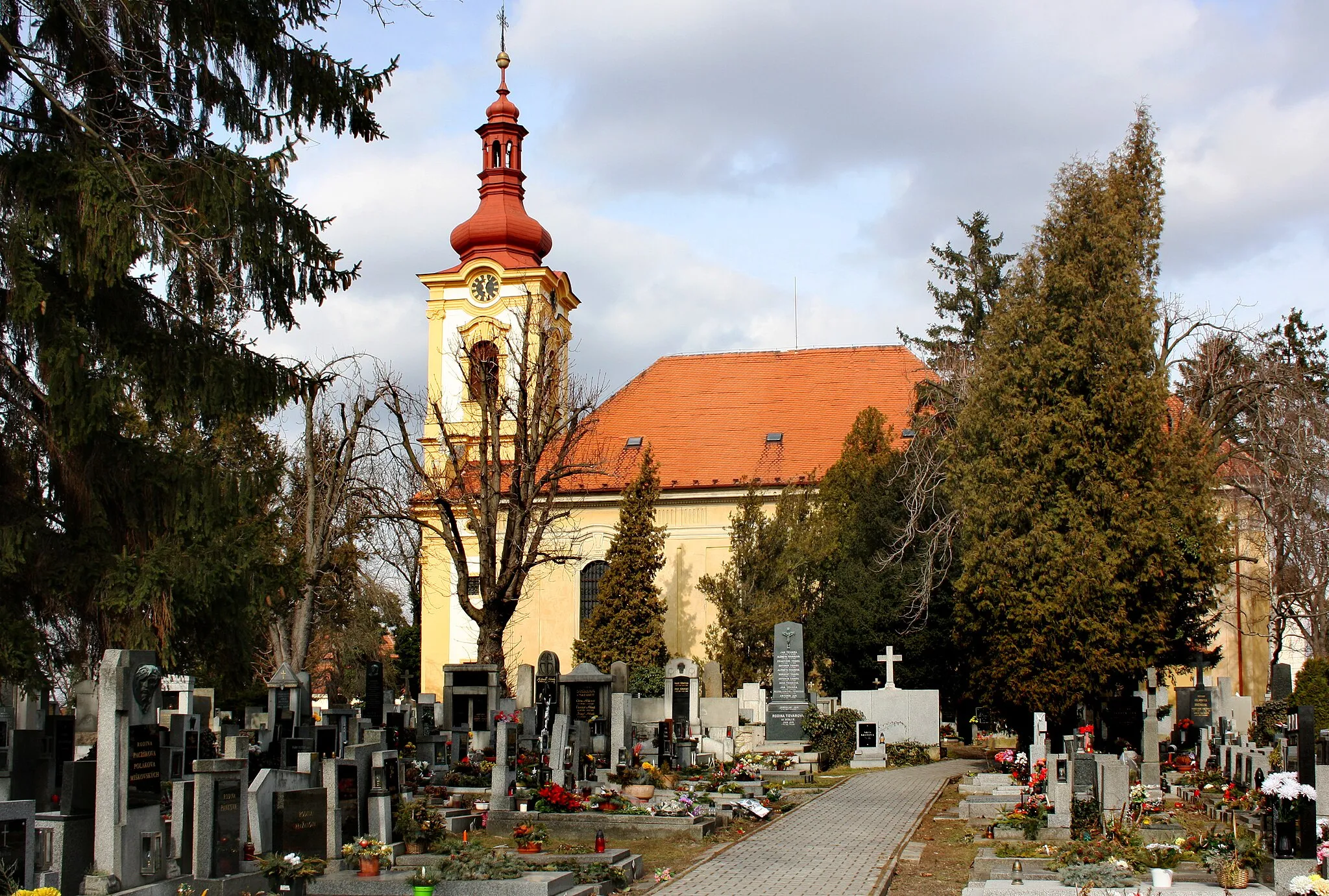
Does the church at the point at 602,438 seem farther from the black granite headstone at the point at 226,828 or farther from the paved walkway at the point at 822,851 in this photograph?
the black granite headstone at the point at 226,828

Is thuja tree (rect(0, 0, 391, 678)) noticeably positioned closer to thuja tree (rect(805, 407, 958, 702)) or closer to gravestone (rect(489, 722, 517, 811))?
gravestone (rect(489, 722, 517, 811))

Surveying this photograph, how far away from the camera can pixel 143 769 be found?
8.53 metres

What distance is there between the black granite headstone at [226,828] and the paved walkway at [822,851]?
3.15 m

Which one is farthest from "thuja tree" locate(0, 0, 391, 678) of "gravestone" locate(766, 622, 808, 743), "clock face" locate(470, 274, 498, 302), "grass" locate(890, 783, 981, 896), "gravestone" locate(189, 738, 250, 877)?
"clock face" locate(470, 274, 498, 302)

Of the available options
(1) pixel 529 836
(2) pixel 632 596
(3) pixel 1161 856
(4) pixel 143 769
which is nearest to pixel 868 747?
(2) pixel 632 596

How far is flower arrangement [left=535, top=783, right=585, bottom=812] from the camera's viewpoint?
13.5 meters

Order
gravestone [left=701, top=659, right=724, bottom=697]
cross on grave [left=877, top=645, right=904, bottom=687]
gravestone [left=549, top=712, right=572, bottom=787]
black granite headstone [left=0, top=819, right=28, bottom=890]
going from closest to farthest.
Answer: black granite headstone [left=0, top=819, right=28, bottom=890] → gravestone [left=549, top=712, right=572, bottom=787] → gravestone [left=701, top=659, right=724, bottom=697] → cross on grave [left=877, top=645, right=904, bottom=687]

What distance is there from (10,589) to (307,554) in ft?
46.0

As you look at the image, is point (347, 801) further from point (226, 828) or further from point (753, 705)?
point (753, 705)

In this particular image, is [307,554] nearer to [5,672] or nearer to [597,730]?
[597,730]

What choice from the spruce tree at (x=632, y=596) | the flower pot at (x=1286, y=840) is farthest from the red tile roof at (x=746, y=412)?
the flower pot at (x=1286, y=840)

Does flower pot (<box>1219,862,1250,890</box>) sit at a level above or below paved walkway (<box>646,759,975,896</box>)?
above

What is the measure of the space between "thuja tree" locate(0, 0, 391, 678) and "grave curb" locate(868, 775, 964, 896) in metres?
5.92

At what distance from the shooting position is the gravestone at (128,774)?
811 centimetres
